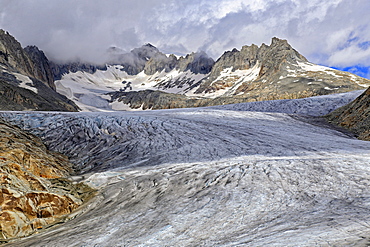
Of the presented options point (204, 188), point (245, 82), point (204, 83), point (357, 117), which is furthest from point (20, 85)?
point (204, 83)

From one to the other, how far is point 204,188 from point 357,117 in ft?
53.2

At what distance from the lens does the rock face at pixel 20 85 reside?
127ft

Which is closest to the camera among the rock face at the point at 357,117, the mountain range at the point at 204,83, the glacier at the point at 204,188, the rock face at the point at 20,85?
the glacier at the point at 204,188

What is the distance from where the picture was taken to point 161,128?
40.2ft

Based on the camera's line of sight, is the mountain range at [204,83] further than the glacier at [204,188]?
Yes

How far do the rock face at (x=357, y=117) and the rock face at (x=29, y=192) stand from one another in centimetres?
1565

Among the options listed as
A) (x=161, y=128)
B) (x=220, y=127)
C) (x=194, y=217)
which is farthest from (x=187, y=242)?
(x=220, y=127)

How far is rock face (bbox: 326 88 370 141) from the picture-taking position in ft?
50.3

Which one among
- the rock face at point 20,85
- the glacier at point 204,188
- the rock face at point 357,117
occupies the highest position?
the rock face at point 20,85

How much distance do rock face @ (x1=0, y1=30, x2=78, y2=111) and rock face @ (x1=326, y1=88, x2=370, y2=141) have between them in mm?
40731

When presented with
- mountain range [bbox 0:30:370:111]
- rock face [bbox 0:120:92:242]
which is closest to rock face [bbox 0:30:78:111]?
mountain range [bbox 0:30:370:111]

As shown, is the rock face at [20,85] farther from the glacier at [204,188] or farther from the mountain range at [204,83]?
the glacier at [204,188]

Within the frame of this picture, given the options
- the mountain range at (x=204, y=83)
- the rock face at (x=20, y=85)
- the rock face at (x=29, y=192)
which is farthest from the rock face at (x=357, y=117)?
the mountain range at (x=204, y=83)

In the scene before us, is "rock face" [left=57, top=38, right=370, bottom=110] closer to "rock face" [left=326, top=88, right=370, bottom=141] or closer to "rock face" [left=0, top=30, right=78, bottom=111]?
"rock face" [left=0, top=30, right=78, bottom=111]
